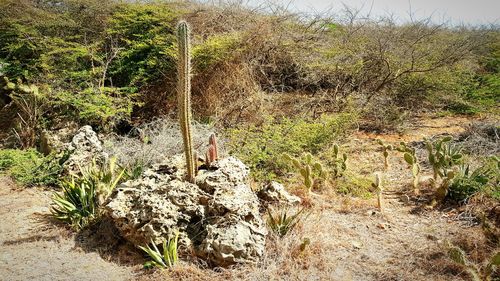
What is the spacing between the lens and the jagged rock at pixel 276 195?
15.6ft

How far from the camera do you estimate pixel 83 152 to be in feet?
19.3

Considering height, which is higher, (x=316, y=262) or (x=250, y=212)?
(x=250, y=212)

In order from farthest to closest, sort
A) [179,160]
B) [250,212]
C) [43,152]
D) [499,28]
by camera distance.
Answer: [499,28] < [43,152] < [179,160] < [250,212]

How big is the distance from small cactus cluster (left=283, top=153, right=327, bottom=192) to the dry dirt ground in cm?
27

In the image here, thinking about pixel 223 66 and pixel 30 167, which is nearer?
pixel 30 167

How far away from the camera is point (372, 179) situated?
5.85 m

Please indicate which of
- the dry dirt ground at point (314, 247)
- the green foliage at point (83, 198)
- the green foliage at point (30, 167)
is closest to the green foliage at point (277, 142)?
the dry dirt ground at point (314, 247)

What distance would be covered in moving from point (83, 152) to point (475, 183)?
5.55 metres

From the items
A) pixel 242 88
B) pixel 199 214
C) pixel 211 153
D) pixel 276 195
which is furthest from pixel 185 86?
pixel 242 88

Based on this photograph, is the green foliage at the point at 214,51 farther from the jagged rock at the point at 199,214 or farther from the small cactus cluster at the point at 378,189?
the small cactus cluster at the point at 378,189

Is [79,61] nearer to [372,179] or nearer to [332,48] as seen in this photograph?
[332,48]

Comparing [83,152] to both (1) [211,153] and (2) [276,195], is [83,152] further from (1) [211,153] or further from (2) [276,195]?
(2) [276,195]

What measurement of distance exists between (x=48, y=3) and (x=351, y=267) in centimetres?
1047

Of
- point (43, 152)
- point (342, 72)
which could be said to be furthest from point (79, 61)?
point (342, 72)
